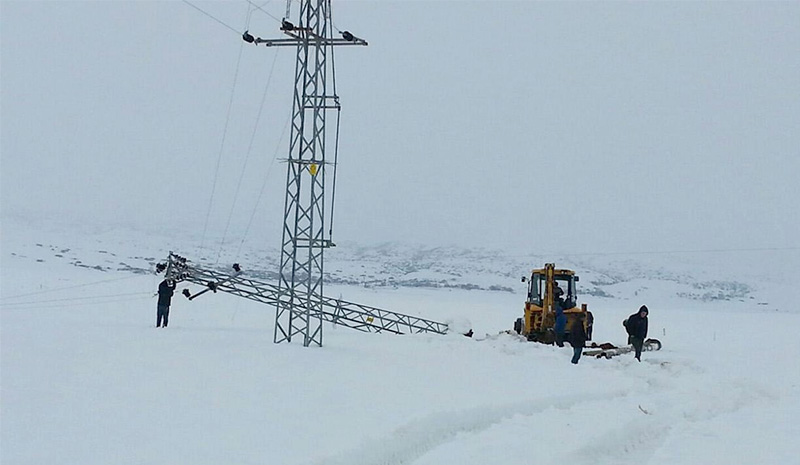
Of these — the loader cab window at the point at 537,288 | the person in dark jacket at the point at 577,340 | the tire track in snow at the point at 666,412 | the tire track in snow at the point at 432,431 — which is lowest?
the tire track in snow at the point at 432,431

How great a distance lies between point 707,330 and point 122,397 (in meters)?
31.8

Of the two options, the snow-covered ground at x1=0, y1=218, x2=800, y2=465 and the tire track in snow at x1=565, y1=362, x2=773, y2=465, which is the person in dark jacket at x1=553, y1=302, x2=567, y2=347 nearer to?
the snow-covered ground at x1=0, y1=218, x2=800, y2=465

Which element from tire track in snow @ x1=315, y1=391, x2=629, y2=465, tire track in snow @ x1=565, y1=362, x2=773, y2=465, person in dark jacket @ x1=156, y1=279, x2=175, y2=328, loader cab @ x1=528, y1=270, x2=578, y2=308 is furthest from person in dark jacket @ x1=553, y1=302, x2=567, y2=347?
person in dark jacket @ x1=156, y1=279, x2=175, y2=328

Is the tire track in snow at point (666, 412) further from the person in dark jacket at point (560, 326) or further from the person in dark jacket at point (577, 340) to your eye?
the person in dark jacket at point (560, 326)

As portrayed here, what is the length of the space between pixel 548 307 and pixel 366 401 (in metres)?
12.3

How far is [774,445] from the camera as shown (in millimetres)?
9281

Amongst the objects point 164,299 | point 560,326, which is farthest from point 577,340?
point 164,299

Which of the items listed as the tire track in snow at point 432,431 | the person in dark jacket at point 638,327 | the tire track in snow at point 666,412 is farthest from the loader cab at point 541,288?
the tire track in snow at point 432,431

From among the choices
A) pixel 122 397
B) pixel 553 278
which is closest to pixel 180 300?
pixel 553 278

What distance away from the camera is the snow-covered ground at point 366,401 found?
8.27 meters

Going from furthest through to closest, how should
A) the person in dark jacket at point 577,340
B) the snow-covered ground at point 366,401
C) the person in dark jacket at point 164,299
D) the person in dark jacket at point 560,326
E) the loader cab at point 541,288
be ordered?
the loader cab at point 541,288
the person in dark jacket at point 560,326
the person in dark jacket at point 164,299
the person in dark jacket at point 577,340
the snow-covered ground at point 366,401

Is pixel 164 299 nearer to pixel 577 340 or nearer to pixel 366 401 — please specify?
pixel 577 340

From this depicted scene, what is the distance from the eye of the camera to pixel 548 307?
888 inches

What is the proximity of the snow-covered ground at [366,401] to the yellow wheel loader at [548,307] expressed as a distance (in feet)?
5.83
